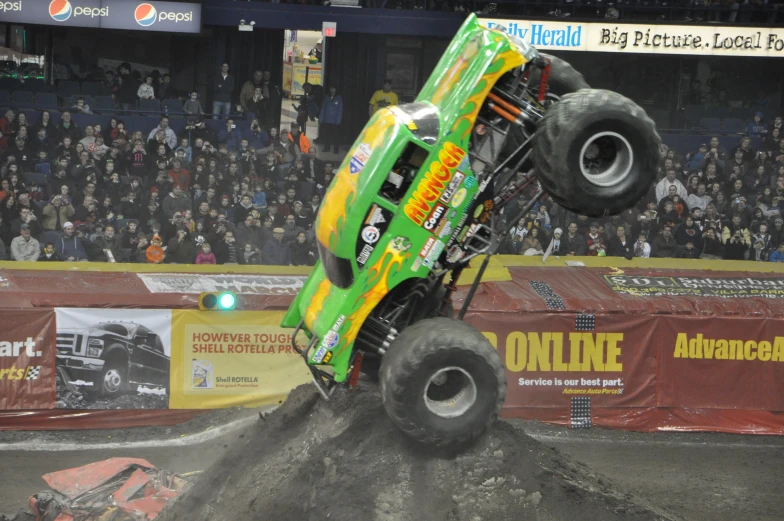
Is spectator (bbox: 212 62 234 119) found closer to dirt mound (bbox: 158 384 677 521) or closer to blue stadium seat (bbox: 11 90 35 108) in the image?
blue stadium seat (bbox: 11 90 35 108)

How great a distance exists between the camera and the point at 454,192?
8.55m

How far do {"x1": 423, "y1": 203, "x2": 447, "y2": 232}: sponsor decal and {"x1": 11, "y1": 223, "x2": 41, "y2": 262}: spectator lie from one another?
388 inches

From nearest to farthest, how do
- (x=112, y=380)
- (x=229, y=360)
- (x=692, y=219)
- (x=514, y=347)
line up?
1. (x=112, y=380)
2. (x=229, y=360)
3. (x=514, y=347)
4. (x=692, y=219)

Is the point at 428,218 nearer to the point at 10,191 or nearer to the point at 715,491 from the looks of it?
the point at 715,491

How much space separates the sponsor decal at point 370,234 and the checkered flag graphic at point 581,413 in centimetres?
739

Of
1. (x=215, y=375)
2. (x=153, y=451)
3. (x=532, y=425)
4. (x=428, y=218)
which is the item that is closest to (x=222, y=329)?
(x=215, y=375)

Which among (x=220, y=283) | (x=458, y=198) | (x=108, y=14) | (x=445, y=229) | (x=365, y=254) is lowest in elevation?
(x=220, y=283)

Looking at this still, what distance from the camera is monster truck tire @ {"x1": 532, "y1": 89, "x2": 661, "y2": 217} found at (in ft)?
26.6

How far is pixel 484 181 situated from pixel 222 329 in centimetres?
704

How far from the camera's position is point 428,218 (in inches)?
337

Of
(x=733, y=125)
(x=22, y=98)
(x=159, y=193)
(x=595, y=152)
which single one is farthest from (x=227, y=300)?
(x=733, y=125)

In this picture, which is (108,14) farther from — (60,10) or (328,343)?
(328,343)

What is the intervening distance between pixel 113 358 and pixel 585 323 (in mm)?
6970

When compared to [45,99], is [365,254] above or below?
below
